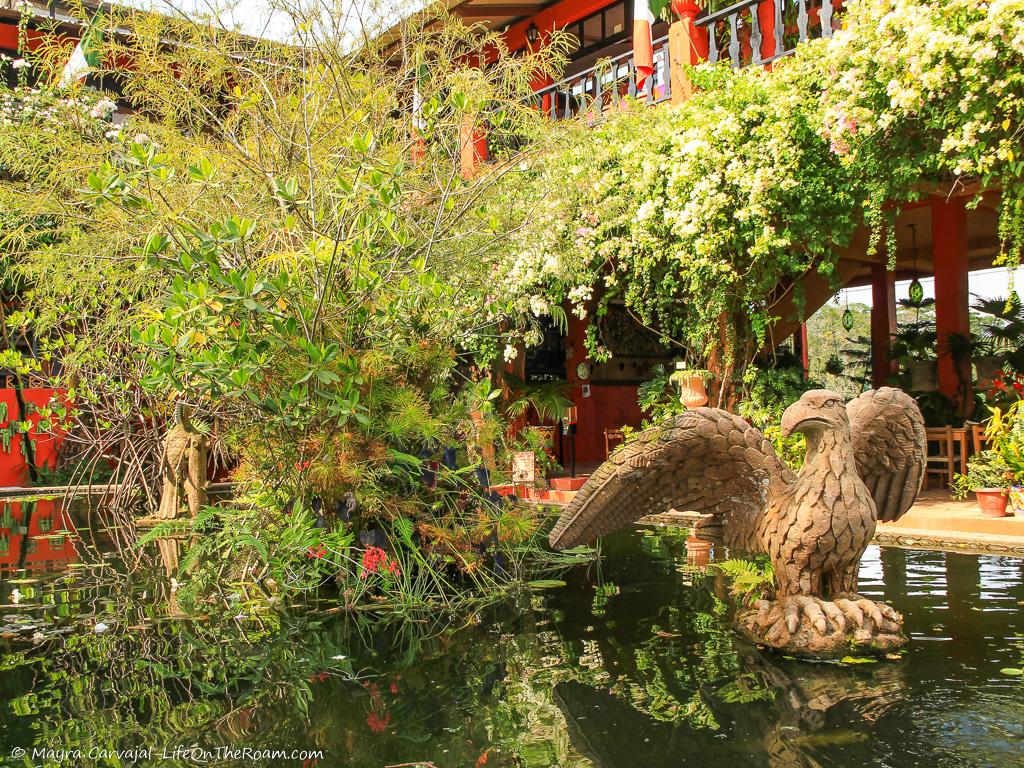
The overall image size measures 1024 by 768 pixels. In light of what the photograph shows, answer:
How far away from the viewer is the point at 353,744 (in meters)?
2.76

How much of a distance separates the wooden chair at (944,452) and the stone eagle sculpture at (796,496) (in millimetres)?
4350

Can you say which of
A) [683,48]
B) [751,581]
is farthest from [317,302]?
[683,48]

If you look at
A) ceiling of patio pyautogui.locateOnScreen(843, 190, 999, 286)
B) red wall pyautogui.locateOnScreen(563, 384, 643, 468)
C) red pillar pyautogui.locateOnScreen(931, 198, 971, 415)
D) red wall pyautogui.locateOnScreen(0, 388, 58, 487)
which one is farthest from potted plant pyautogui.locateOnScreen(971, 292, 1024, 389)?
red wall pyautogui.locateOnScreen(0, 388, 58, 487)

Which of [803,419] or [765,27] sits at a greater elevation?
[765,27]

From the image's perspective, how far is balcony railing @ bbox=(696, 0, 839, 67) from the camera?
8.26 m

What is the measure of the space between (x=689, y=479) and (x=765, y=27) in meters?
7.99

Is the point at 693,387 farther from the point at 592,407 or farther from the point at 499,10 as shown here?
the point at 499,10

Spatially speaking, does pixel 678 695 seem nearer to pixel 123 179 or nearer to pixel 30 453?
pixel 123 179

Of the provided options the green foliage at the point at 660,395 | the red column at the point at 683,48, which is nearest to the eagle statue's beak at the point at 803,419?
the green foliage at the point at 660,395

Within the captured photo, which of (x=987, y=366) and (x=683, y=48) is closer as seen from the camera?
(x=683, y=48)

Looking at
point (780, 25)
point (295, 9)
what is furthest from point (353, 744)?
point (780, 25)

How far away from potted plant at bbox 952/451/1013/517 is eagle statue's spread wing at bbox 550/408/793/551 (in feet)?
12.0

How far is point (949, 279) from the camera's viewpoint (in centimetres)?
1026

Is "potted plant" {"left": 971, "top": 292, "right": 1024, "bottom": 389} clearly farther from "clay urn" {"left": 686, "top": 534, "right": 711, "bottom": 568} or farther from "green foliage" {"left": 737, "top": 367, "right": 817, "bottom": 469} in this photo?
"clay urn" {"left": 686, "top": 534, "right": 711, "bottom": 568}
